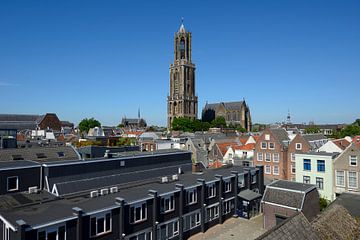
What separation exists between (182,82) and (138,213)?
138m

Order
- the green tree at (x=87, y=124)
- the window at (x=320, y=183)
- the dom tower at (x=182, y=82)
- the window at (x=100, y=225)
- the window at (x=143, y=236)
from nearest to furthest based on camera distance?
1. the window at (x=100, y=225)
2. the window at (x=143, y=236)
3. the window at (x=320, y=183)
4. the green tree at (x=87, y=124)
5. the dom tower at (x=182, y=82)

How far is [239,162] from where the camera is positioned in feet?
Result: 171

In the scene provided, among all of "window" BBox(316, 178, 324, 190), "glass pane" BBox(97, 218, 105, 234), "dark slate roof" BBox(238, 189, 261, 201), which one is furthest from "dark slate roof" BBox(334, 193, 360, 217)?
"glass pane" BBox(97, 218, 105, 234)

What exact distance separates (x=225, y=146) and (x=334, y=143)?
23.7 m

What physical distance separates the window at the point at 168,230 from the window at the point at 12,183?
14.4m

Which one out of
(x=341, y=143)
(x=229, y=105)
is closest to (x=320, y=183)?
(x=341, y=143)

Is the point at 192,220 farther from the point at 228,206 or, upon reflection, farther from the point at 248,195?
the point at 248,195

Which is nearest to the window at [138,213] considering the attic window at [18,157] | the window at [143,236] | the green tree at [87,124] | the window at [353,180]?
the window at [143,236]

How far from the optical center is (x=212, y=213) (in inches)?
1245

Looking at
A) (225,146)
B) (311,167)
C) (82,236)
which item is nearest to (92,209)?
(82,236)

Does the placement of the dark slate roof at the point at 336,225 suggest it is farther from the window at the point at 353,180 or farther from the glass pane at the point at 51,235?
the window at the point at 353,180

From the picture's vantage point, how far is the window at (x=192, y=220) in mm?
28344

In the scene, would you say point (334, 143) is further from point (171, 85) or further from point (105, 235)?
point (171, 85)

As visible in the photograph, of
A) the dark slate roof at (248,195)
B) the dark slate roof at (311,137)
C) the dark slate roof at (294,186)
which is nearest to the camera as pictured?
the dark slate roof at (294,186)
